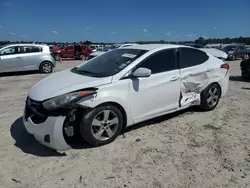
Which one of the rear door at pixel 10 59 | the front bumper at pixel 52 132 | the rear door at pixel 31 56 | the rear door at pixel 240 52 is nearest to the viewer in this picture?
the front bumper at pixel 52 132

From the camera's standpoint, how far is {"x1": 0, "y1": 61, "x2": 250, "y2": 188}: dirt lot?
2.84 m

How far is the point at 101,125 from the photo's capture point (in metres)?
3.60

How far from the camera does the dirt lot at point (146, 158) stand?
2.84 m

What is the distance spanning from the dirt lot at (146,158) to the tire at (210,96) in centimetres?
48

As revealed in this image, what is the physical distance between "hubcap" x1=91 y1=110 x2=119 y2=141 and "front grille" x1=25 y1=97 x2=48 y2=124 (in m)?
0.74

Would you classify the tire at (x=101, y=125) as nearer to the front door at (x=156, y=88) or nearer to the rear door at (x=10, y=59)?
the front door at (x=156, y=88)

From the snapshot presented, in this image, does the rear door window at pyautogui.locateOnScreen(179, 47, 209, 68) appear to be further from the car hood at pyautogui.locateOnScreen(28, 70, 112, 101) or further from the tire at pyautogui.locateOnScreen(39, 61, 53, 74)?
the tire at pyautogui.locateOnScreen(39, 61, 53, 74)

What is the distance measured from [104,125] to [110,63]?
123 centimetres

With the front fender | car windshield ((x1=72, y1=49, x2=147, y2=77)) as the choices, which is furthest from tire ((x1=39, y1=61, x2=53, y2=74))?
the front fender

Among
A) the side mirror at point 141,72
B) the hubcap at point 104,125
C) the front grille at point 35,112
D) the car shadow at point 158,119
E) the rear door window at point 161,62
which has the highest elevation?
the rear door window at point 161,62

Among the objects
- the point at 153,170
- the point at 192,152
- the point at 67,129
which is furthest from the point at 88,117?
the point at 192,152

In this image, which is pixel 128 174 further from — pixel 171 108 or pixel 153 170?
pixel 171 108

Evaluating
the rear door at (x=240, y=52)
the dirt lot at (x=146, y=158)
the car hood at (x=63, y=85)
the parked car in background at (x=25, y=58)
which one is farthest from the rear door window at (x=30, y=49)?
the rear door at (x=240, y=52)

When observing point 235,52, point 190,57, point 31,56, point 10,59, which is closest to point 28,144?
point 190,57
